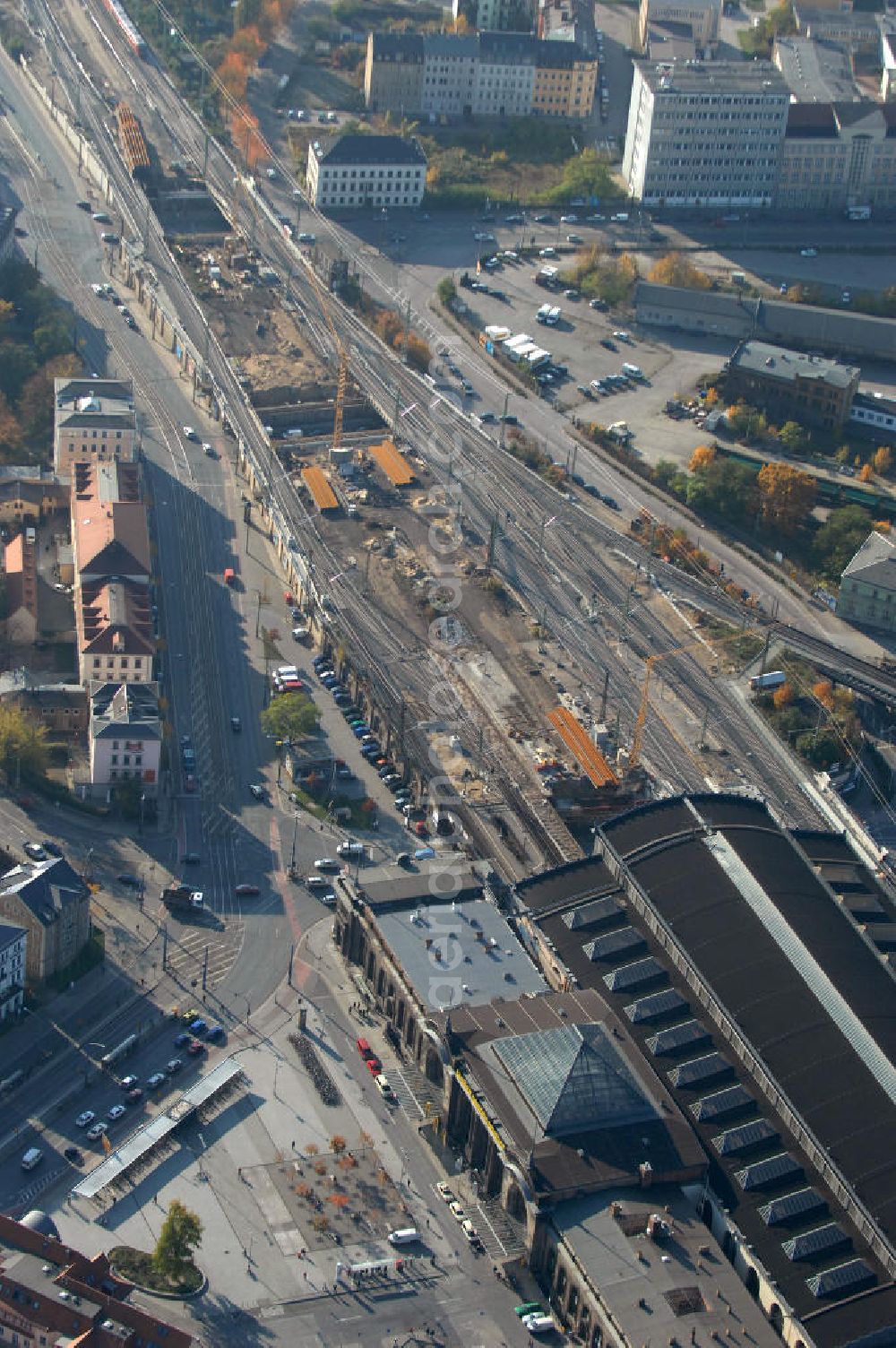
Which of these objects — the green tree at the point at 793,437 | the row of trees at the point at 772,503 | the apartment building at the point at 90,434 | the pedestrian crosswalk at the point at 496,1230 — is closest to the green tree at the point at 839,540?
the row of trees at the point at 772,503

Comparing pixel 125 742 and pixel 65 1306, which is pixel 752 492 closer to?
pixel 125 742

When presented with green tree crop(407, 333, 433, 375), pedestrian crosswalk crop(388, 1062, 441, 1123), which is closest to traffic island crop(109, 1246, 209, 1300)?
pedestrian crosswalk crop(388, 1062, 441, 1123)

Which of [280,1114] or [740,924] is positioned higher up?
[740,924]

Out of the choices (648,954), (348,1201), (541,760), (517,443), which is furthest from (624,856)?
(517,443)

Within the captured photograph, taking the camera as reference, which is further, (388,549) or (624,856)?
(388,549)

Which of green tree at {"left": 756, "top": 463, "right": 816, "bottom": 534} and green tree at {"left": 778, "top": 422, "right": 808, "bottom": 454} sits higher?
green tree at {"left": 778, "top": 422, "right": 808, "bottom": 454}

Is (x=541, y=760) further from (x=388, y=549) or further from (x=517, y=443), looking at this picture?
(x=517, y=443)

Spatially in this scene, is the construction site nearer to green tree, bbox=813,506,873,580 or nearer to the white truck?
the white truck
